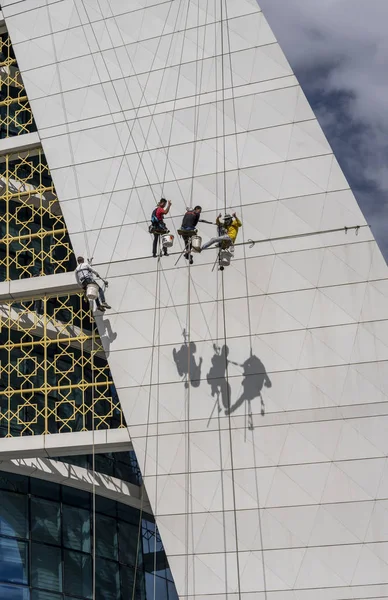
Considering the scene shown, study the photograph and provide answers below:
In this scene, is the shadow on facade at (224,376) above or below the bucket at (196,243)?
below

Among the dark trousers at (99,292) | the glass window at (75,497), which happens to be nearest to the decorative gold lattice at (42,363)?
the dark trousers at (99,292)

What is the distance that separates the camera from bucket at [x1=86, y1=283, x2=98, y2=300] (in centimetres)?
2288

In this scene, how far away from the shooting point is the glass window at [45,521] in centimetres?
2578

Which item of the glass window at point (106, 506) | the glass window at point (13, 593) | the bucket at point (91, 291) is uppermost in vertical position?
the bucket at point (91, 291)

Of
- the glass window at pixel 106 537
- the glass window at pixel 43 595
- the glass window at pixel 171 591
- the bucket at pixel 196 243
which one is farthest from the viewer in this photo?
the glass window at pixel 171 591

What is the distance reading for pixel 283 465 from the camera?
21.6 metres

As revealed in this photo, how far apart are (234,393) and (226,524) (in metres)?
2.93

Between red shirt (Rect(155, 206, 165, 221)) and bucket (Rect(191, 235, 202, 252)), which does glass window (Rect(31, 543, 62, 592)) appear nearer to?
bucket (Rect(191, 235, 202, 252))

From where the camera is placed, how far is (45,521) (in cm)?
2603

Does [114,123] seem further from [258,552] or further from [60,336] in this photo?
[258,552]

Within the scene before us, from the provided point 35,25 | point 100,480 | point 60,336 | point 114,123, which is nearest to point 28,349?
point 60,336

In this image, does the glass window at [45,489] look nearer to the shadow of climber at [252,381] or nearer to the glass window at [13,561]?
the glass window at [13,561]

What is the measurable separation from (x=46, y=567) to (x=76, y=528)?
57.7 inches

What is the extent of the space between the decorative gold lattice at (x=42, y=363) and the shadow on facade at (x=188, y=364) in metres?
2.69
